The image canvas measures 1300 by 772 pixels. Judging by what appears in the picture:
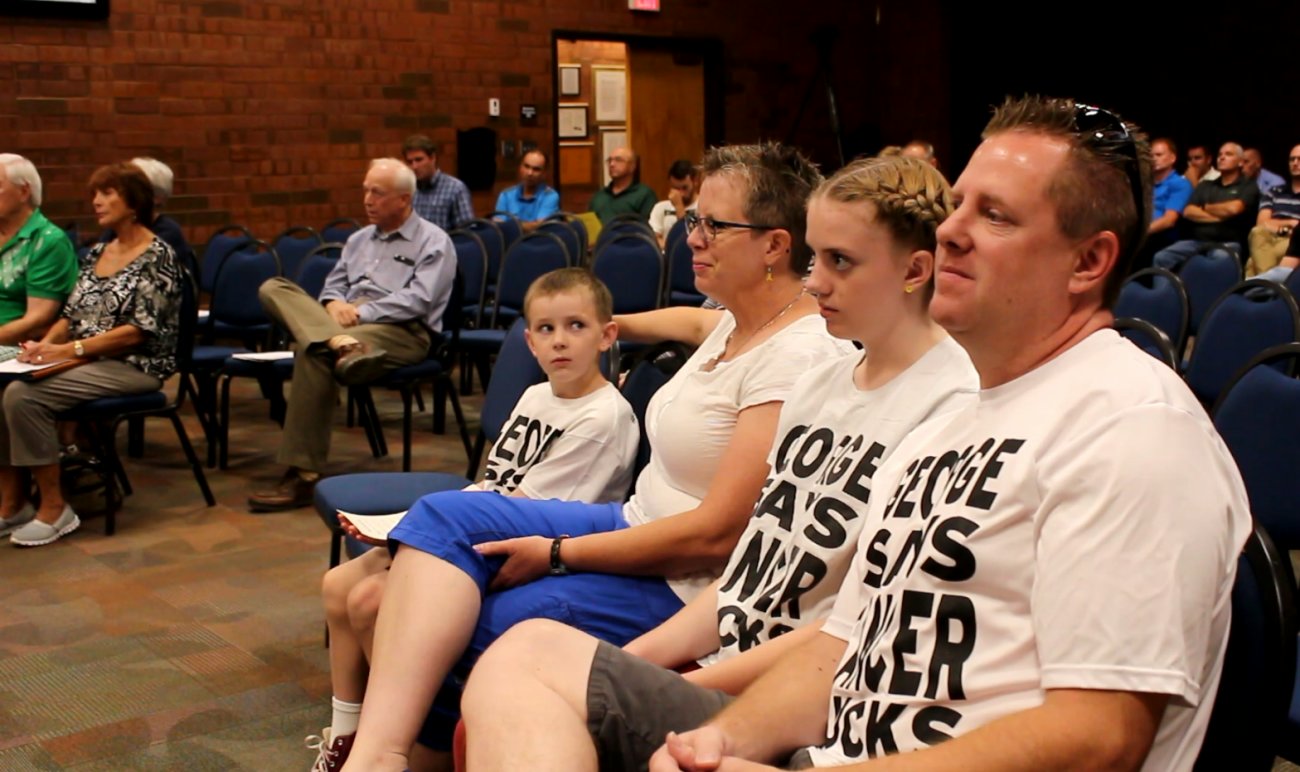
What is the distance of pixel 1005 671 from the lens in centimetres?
118

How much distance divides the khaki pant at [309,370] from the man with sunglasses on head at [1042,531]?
3526mm

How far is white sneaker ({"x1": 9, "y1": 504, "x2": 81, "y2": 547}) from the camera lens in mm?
4242

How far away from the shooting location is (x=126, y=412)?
4.42 meters

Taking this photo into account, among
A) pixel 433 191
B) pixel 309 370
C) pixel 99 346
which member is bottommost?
pixel 309 370

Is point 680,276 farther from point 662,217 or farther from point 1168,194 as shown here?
point 1168,194

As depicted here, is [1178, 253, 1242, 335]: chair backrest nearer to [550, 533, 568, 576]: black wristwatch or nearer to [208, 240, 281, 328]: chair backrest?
[550, 533, 568, 576]: black wristwatch

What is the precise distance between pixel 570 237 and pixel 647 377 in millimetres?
4454

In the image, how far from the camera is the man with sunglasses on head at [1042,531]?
3.51 ft

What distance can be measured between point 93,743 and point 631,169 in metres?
7.07

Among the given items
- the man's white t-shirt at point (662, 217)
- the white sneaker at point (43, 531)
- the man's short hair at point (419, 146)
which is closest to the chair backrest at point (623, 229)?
the man's white t-shirt at point (662, 217)

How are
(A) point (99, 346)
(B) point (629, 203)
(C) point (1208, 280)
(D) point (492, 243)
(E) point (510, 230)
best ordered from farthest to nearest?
(B) point (629, 203) → (E) point (510, 230) → (D) point (492, 243) → (C) point (1208, 280) → (A) point (99, 346)

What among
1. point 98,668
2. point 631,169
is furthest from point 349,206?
point 98,668

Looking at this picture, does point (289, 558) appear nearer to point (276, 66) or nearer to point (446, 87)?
point (276, 66)

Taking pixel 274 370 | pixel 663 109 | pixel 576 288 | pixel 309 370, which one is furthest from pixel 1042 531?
pixel 663 109
